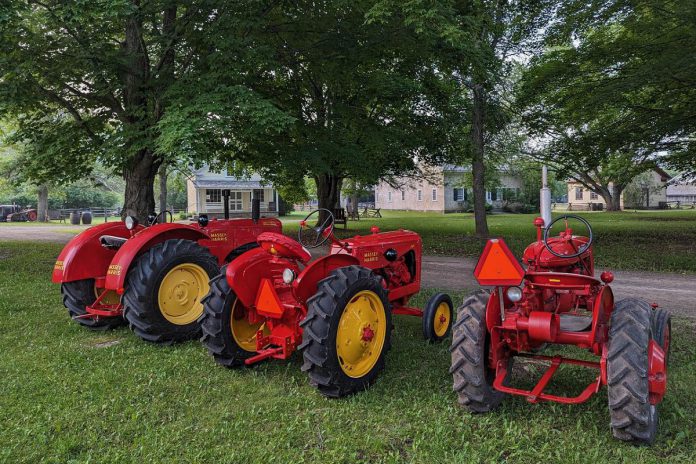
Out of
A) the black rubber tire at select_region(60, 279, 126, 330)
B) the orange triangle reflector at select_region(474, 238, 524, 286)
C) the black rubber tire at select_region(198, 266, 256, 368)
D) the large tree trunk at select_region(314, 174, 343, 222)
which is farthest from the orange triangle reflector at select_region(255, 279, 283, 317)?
the large tree trunk at select_region(314, 174, 343, 222)

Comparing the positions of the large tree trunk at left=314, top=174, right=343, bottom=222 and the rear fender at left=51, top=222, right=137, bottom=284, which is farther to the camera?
the large tree trunk at left=314, top=174, right=343, bottom=222

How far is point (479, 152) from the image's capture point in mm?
17031

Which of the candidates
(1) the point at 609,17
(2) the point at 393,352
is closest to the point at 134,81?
(2) the point at 393,352

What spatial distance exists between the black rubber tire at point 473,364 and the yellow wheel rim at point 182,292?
313 cm

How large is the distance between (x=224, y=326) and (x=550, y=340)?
2.73 m

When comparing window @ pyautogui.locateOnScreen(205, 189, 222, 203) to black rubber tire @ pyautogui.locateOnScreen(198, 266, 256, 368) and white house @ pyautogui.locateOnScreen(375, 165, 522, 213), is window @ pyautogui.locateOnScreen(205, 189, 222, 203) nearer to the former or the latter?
white house @ pyautogui.locateOnScreen(375, 165, 522, 213)

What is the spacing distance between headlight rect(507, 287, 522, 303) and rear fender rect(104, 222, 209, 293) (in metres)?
3.97

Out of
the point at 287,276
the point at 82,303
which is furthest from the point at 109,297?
the point at 287,276

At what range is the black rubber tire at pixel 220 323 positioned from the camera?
4617 millimetres

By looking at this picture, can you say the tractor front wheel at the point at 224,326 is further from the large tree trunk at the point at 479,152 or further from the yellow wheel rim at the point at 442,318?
the large tree trunk at the point at 479,152

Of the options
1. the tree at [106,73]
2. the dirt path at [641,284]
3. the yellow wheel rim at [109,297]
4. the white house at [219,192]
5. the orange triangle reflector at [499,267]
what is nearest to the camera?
the orange triangle reflector at [499,267]

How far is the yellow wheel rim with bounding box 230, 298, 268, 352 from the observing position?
4.80 metres

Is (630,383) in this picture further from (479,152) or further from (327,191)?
(327,191)

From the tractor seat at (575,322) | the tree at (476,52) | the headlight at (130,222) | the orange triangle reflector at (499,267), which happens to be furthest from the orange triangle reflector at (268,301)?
the tree at (476,52)
